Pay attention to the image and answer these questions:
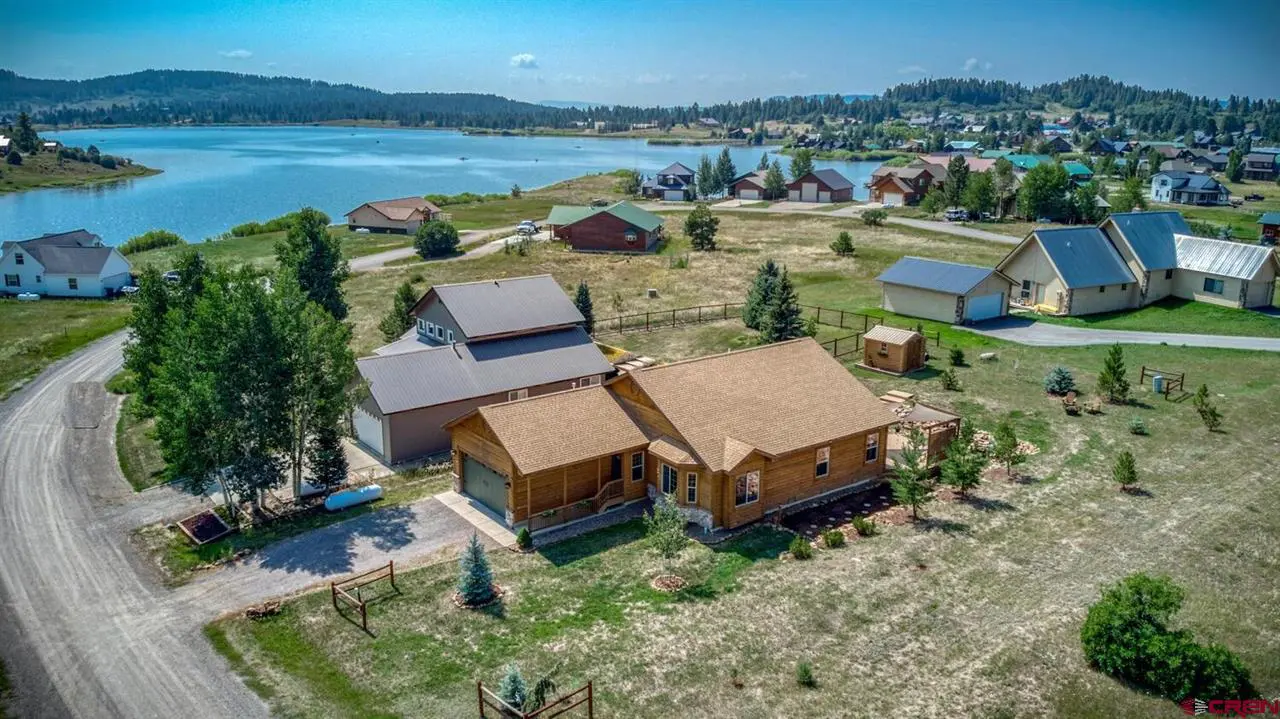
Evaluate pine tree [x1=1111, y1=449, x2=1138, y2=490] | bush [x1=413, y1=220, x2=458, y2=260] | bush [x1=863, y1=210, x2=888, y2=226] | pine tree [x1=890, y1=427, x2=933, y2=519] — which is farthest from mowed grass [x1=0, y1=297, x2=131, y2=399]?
bush [x1=863, y1=210, x2=888, y2=226]

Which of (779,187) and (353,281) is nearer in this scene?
(353,281)

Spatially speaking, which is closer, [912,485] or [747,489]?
[912,485]

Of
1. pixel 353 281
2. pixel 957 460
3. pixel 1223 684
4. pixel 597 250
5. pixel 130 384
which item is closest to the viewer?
pixel 1223 684

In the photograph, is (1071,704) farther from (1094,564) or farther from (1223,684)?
(1094,564)

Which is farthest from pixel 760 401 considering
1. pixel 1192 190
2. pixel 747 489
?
pixel 1192 190

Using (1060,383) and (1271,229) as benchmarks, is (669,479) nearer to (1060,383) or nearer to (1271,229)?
(1060,383)

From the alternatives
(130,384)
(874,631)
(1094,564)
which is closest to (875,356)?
(1094,564)
